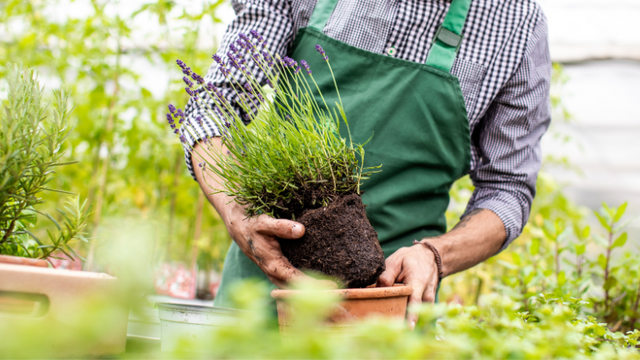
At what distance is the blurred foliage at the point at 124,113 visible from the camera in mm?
2086

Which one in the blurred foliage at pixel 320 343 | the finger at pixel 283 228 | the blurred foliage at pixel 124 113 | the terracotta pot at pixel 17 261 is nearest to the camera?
the blurred foliage at pixel 320 343

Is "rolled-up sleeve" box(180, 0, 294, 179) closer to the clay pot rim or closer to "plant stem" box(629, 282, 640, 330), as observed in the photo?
the clay pot rim

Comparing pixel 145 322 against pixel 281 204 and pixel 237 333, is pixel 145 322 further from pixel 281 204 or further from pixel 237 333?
pixel 281 204

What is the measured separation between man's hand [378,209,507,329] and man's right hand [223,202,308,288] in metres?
0.18

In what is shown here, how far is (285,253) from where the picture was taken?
78cm

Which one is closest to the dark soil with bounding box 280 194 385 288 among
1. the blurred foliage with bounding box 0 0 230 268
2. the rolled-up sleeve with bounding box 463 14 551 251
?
the rolled-up sleeve with bounding box 463 14 551 251

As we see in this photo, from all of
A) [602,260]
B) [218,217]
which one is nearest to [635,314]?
[602,260]

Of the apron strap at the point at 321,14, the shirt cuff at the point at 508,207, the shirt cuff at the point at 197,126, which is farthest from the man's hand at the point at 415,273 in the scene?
the apron strap at the point at 321,14

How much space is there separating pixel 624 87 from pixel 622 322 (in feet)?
13.0

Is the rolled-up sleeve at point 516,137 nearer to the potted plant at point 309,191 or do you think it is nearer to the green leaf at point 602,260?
the green leaf at point 602,260

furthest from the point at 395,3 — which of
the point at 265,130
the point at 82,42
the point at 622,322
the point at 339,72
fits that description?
the point at 82,42

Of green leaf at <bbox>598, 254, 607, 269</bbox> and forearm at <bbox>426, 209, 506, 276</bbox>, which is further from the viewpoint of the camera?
green leaf at <bbox>598, 254, 607, 269</bbox>

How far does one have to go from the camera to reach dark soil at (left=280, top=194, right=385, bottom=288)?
0.70m

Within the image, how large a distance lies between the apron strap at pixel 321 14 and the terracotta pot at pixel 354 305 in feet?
2.54
